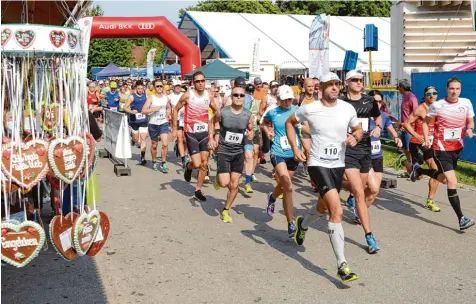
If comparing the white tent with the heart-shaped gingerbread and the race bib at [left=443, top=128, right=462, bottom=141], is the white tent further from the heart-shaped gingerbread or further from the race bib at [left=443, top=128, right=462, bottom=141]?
the heart-shaped gingerbread

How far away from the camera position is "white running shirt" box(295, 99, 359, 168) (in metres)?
5.58

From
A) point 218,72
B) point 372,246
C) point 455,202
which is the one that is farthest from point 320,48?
point 372,246

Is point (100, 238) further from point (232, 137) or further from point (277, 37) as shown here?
point (277, 37)

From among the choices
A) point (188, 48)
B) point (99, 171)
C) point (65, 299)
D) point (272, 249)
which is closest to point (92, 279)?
point (65, 299)

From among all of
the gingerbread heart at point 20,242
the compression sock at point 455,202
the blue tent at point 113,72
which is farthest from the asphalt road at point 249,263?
the blue tent at point 113,72

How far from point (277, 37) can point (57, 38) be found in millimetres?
32797

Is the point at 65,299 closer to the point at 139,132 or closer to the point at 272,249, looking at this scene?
the point at 272,249

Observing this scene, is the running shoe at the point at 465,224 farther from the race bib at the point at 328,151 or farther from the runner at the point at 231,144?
the runner at the point at 231,144

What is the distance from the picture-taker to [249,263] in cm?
591

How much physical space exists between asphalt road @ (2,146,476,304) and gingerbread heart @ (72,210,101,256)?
0.93 m

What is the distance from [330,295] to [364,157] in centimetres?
209

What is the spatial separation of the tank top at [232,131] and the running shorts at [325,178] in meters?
2.33

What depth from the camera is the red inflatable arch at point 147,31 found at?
68.7 feet

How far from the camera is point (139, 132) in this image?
1368 cm
